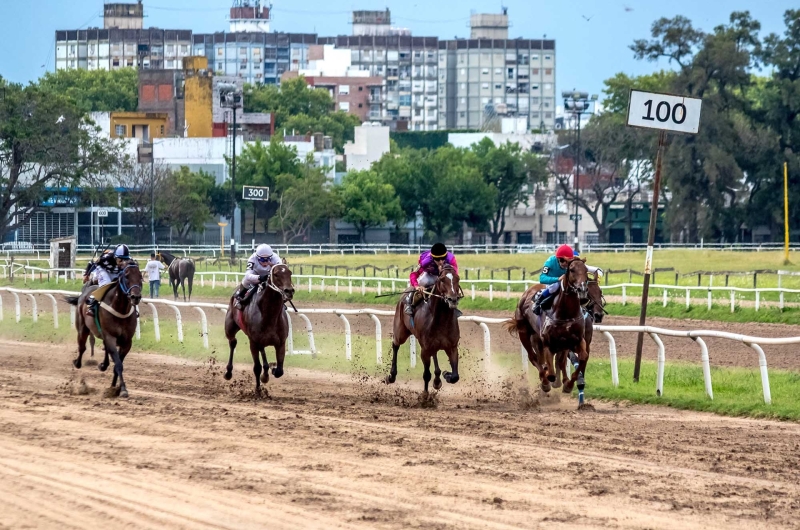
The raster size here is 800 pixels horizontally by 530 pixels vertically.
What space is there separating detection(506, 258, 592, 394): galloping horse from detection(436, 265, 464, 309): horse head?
97 centimetres

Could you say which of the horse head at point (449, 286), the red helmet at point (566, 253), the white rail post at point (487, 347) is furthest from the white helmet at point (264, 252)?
the red helmet at point (566, 253)

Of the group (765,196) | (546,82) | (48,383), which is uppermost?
(546,82)

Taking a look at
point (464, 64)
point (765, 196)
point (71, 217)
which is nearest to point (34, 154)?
point (71, 217)

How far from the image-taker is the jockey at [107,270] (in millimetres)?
15234

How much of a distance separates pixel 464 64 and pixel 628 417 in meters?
184

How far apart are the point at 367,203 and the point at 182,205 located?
37.4 ft

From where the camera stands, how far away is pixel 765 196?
215ft

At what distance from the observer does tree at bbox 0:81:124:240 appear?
195 ft

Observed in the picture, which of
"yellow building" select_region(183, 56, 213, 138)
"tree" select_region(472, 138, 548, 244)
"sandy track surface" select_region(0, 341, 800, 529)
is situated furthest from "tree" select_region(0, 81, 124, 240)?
"sandy track surface" select_region(0, 341, 800, 529)

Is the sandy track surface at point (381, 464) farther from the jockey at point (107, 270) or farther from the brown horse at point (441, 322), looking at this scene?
the jockey at point (107, 270)

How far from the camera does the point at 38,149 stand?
196 ft

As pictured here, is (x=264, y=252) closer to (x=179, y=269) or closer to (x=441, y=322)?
(x=441, y=322)

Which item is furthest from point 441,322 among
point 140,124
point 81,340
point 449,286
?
point 140,124

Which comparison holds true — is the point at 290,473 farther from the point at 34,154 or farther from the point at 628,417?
the point at 34,154
